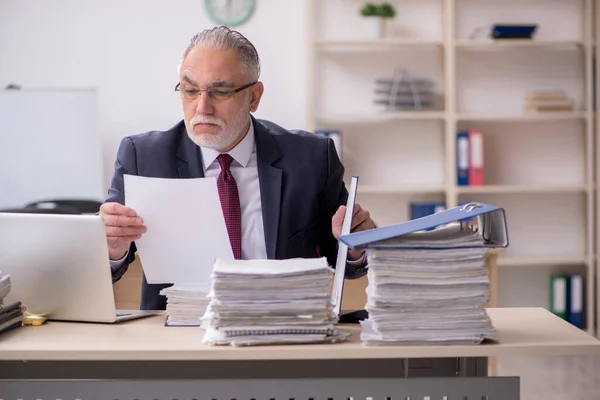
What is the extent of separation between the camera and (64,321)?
6.01 ft

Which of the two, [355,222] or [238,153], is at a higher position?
[238,153]

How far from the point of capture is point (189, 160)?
2.23 metres

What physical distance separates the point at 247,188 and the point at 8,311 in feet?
2.42

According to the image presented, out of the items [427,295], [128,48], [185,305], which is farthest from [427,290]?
[128,48]

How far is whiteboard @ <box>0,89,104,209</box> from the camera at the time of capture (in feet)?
16.2

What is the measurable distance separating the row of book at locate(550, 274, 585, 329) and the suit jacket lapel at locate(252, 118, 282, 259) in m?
3.37

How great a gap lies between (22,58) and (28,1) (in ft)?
1.16

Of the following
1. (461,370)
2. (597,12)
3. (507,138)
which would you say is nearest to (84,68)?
(507,138)

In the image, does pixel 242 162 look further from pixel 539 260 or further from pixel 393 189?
pixel 539 260

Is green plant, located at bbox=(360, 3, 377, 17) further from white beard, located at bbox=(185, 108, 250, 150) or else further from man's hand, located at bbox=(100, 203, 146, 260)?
man's hand, located at bbox=(100, 203, 146, 260)

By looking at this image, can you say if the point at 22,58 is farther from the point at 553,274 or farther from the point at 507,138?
the point at 553,274

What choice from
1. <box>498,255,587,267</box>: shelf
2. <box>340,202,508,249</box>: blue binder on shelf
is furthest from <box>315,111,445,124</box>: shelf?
<box>340,202,508,249</box>: blue binder on shelf

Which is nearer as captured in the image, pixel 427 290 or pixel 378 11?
pixel 427 290

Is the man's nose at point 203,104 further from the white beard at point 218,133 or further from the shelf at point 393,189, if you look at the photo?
the shelf at point 393,189
